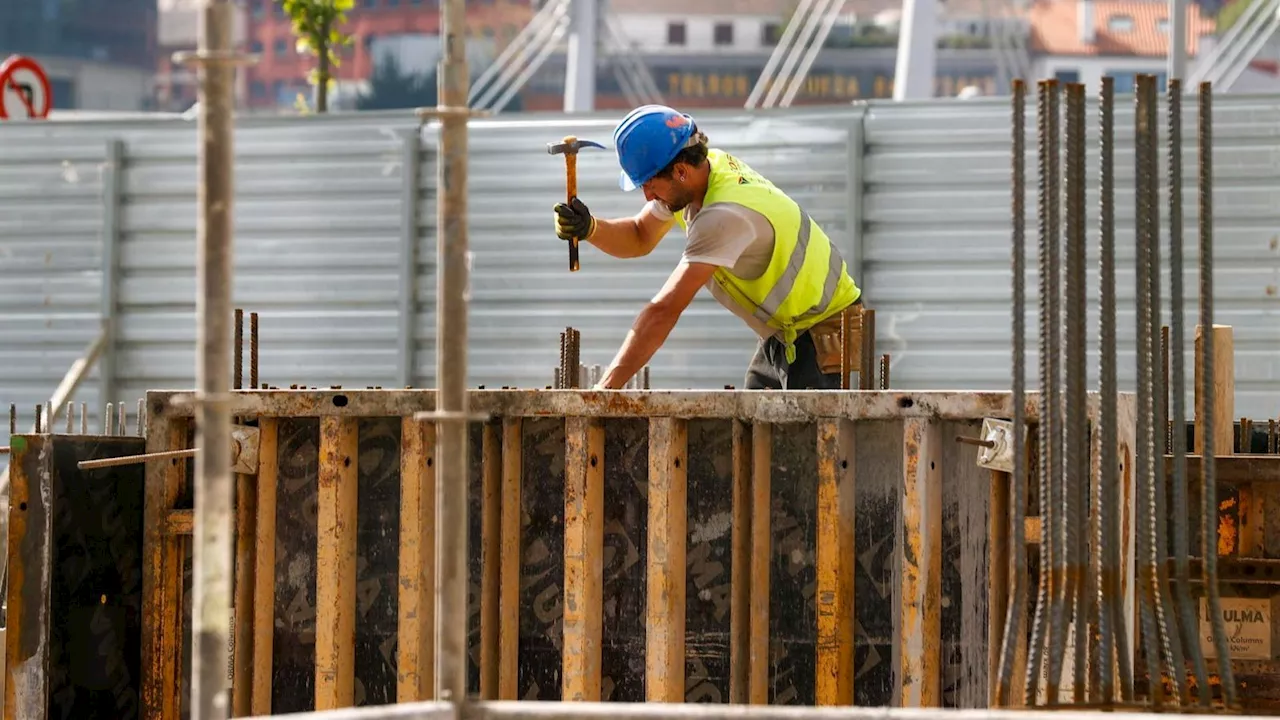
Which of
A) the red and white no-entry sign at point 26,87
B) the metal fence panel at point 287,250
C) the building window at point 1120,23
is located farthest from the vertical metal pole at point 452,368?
the building window at point 1120,23

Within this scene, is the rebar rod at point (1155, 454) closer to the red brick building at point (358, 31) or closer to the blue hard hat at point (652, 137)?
the blue hard hat at point (652, 137)

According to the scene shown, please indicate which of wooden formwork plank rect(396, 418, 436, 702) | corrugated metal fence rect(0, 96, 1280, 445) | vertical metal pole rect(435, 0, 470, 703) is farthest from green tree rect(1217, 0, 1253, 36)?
vertical metal pole rect(435, 0, 470, 703)

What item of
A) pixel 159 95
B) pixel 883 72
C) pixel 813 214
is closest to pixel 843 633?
pixel 813 214

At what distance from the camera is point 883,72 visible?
204 feet

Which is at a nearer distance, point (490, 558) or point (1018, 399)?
point (1018, 399)

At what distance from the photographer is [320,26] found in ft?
59.7

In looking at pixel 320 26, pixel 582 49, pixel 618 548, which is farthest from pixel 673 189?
pixel 582 49

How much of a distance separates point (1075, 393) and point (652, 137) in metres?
2.55

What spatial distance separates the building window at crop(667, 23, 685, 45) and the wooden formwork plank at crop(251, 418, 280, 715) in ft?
211

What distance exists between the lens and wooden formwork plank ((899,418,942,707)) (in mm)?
5559

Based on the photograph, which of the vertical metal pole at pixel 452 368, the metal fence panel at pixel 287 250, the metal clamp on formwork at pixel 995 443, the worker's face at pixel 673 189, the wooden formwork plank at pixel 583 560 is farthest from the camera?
the metal fence panel at pixel 287 250

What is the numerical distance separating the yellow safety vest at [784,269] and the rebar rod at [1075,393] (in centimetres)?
214

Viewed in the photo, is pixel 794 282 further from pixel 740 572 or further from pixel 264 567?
pixel 264 567

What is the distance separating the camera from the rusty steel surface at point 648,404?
5.63 m
